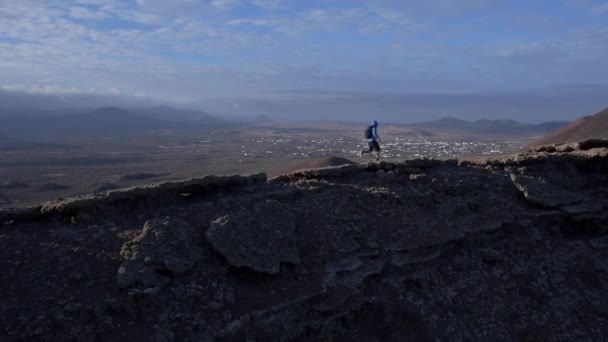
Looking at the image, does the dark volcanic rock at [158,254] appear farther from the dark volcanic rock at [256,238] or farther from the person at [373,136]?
the person at [373,136]

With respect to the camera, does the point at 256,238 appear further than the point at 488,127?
No

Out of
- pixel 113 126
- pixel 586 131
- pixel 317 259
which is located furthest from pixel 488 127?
pixel 317 259

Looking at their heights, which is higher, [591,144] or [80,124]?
[591,144]

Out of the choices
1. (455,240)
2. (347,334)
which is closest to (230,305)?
(347,334)

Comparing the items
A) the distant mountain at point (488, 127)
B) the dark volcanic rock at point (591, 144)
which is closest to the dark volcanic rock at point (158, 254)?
the dark volcanic rock at point (591, 144)

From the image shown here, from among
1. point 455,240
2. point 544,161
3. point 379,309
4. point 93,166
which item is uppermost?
point 544,161

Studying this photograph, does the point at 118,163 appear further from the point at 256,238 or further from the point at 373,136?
the point at 256,238

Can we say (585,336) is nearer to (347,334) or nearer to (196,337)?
(347,334)

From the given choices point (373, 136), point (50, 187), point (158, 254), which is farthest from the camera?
point (50, 187)
